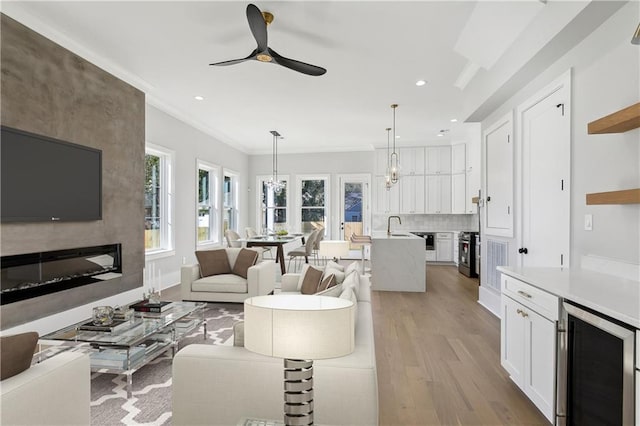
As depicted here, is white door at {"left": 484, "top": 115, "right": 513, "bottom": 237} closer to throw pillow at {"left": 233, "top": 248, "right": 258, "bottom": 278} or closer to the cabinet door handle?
the cabinet door handle

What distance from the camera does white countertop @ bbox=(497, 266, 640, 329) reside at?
1.39 m

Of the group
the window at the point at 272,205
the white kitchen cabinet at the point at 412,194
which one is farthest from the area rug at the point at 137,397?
the white kitchen cabinet at the point at 412,194

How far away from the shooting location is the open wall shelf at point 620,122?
1736mm

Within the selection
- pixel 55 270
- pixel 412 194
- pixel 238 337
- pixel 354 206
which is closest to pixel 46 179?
pixel 55 270

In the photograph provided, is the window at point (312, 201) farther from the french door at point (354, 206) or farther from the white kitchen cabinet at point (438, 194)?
the white kitchen cabinet at point (438, 194)

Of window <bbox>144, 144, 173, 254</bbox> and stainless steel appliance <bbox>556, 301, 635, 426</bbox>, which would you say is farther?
window <bbox>144, 144, 173, 254</bbox>

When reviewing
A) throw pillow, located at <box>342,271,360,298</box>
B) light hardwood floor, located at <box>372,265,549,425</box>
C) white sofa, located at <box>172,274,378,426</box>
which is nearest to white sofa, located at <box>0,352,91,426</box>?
white sofa, located at <box>172,274,378,426</box>

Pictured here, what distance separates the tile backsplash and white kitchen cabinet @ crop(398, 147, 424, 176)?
117cm

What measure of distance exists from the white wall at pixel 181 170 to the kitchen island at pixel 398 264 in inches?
135

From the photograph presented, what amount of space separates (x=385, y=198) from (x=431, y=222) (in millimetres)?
1368

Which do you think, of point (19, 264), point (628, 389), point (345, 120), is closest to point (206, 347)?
point (628, 389)

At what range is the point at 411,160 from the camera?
8297 millimetres

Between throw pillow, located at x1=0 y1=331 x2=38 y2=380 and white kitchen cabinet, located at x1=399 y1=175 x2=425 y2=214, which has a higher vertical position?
white kitchen cabinet, located at x1=399 y1=175 x2=425 y2=214

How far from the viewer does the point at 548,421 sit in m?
2.00
